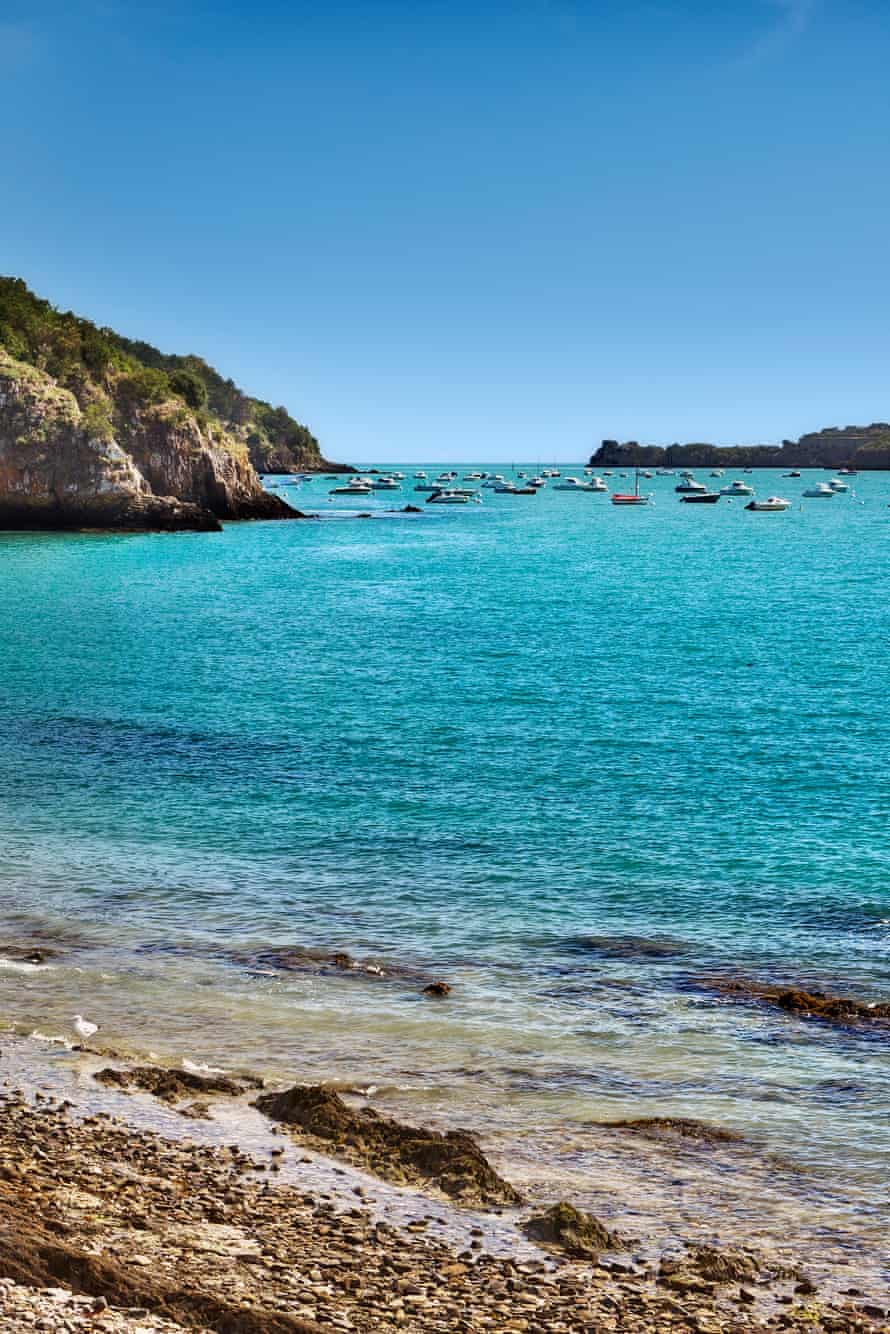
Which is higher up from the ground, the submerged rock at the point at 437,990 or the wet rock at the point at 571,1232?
the wet rock at the point at 571,1232

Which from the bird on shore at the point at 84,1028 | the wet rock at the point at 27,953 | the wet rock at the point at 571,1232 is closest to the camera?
the wet rock at the point at 571,1232

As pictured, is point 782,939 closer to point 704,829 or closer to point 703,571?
point 704,829

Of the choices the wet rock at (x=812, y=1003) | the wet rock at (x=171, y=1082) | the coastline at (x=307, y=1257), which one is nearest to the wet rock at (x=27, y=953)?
the wet rock at (x=171, y=1082)

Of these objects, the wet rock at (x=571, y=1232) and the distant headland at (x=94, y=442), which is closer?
the wet rock at (x=571, y=1232)

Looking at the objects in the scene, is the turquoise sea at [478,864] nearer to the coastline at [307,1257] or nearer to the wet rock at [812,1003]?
the wet rock at [812,1003]

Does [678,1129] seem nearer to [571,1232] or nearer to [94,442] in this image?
[571,1232]

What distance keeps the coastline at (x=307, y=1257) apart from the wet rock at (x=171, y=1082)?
3.65 ft

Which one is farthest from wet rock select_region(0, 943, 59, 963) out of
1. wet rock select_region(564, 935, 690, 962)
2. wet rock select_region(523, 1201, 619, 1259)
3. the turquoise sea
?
wet rock select_region(523, 1201, 619, 1259)

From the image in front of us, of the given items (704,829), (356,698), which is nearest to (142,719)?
(356,698)

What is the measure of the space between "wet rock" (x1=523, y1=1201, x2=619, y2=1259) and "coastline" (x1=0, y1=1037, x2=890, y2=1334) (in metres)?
0.09

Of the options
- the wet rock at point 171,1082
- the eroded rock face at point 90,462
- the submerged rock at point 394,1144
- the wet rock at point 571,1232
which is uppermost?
the eroded rock face at point 90,462

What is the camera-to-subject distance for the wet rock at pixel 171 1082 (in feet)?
43.1

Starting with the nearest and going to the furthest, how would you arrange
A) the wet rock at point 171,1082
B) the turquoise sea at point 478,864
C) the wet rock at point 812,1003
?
the wet rock at point 171,1082, the turquoise sea at point 478,864, the wet rock at point 812,1003

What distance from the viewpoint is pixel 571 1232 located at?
400 inches
